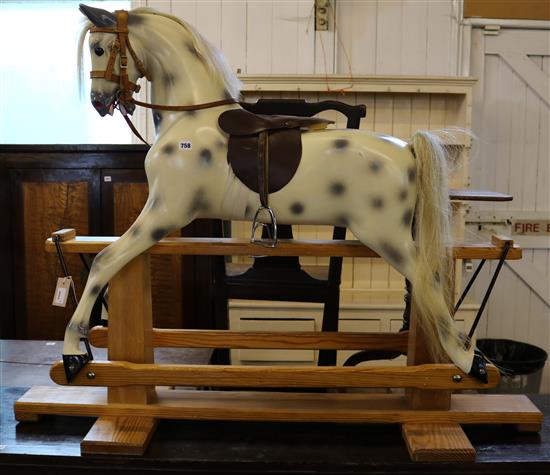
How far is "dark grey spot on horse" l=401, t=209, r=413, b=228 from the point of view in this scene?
1.05 m

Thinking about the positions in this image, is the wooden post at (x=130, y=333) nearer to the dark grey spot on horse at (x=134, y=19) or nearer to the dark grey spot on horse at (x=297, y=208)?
the dark grey spot on horse at (x=297, y=208)

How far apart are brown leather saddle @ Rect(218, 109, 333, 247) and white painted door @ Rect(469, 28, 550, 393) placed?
1.70 metres

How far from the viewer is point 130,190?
2.30 meters

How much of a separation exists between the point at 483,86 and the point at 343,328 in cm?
122

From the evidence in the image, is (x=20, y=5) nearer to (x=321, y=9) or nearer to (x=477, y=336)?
(x=321, y=9)

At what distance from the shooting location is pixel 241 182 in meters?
1.06

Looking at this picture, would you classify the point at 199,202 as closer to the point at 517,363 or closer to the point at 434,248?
the point at 434,248

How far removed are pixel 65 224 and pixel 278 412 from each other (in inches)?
60.9

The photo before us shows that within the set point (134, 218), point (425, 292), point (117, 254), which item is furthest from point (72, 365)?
point (134, 218)

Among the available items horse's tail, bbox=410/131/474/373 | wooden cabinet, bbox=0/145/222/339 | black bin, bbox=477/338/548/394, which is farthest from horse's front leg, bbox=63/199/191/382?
black bin, bbox=477/338/548/394

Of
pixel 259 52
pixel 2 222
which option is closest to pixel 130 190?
pixel 2 222

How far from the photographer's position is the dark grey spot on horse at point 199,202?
1.06 meters

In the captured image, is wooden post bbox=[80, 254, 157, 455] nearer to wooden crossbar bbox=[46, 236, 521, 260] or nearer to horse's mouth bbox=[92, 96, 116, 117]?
wooden crossbar bbox=[46, 236, 521, 260]

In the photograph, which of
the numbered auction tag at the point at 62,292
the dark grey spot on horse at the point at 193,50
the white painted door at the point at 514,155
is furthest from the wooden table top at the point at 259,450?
the white painted door at the point at 514,155
